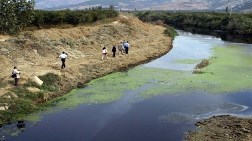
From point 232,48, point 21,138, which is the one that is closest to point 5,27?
point 21,138

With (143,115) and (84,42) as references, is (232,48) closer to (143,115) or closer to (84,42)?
(84,42)

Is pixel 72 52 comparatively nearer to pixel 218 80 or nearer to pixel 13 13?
pixel 13 13

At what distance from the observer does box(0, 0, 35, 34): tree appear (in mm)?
36100

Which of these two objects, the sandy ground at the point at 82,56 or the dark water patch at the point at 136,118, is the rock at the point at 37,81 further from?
the dark water patch at the point at 136,118

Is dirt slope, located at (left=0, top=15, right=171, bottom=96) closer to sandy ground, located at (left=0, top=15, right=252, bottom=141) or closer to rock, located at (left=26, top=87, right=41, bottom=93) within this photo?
sandy ground, located at (left=0, top=15, right=252, bottom=141)

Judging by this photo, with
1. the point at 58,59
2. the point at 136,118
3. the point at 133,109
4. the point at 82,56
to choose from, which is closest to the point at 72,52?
the point at 82,56

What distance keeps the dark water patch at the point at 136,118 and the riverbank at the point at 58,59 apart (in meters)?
3.88

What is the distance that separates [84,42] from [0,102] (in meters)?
31.3

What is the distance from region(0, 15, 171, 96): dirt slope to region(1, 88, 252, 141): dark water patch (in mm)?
6839

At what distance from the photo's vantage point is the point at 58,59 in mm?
52656

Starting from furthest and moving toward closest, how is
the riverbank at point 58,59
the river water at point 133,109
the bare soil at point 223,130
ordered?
the riverbank at point 58,59 → the river water at point 133,109 → the bare soil at point 223,130

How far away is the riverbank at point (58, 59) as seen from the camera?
36.9 m

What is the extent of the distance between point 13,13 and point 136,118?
14.9 meters

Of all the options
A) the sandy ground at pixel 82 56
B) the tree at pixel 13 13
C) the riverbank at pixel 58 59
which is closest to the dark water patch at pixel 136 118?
the sandy ground at pixel 82 56
